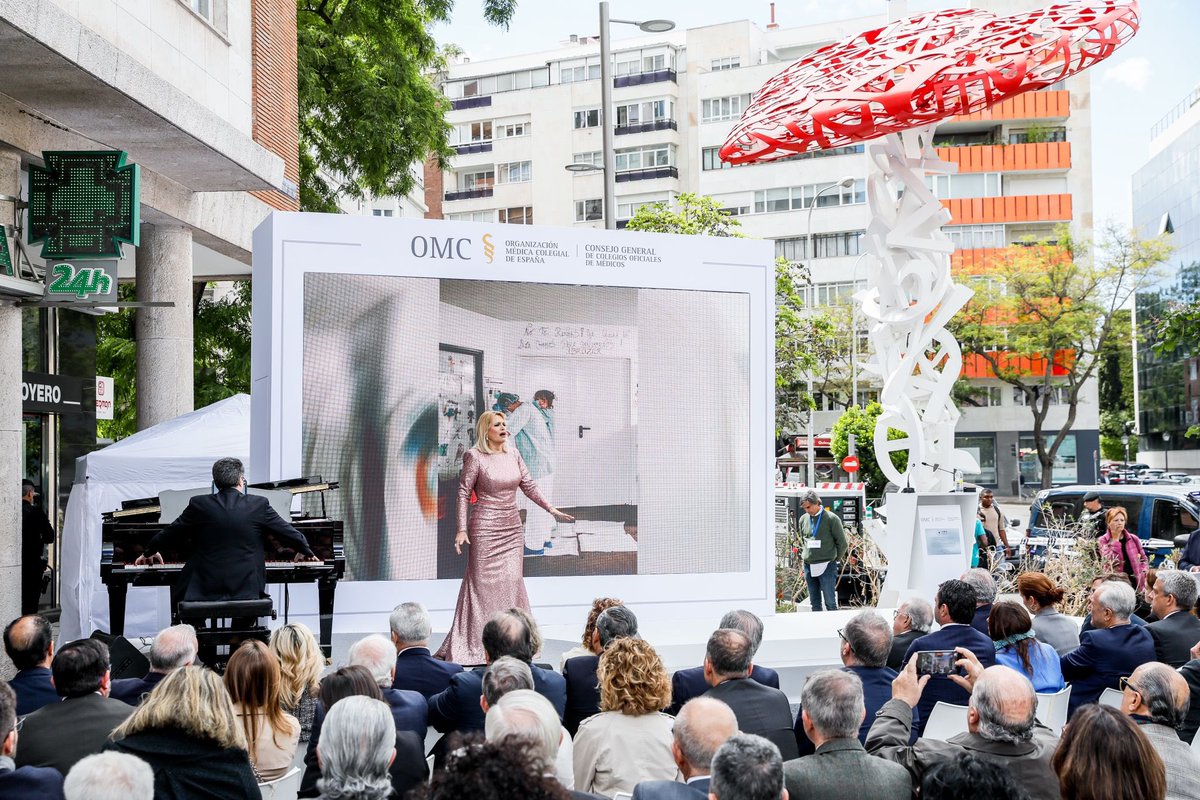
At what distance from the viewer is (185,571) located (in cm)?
791

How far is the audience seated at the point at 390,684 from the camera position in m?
5.15

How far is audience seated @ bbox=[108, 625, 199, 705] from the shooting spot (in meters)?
5.39

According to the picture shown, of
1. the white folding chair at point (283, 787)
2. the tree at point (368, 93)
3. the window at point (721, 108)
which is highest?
the window at point (721, 108)

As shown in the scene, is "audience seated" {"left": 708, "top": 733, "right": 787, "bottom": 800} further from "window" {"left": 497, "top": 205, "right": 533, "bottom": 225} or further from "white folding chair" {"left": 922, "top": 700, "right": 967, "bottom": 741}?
"window" {"left": 497, "top": 205, "right": 533, "bottom": 225}

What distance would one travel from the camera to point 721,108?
175 ft

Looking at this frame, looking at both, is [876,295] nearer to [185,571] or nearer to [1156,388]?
[185,571]

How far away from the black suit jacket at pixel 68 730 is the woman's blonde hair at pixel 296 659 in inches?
43.3

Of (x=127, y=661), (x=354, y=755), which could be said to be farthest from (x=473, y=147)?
(x=354, y=755)

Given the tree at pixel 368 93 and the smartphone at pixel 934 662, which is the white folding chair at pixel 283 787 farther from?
the tree at pixel 368 93

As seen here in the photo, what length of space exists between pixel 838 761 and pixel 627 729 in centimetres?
93

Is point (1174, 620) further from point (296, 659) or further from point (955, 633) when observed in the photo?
point (296, 659)

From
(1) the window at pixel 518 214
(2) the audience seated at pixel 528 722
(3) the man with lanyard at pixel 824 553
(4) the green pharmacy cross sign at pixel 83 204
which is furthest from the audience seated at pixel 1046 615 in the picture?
(1) the window at pixel 518 214

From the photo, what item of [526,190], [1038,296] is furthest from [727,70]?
[1038,296]

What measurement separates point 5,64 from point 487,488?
4950 millimetres
